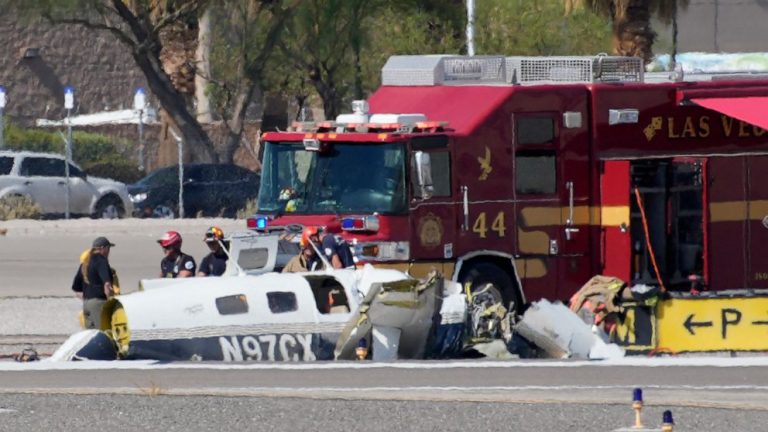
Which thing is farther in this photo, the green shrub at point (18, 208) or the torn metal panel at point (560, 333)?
the green shrub at point (18, 208)

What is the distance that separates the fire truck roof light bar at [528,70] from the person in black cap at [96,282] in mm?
5289

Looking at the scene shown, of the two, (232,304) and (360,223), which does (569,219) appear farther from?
(232,304)

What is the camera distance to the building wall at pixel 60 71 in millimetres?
56781

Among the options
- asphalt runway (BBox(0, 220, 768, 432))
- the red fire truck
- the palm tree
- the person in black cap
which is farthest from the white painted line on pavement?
the palm tree

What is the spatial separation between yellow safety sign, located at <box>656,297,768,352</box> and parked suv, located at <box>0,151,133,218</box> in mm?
19252

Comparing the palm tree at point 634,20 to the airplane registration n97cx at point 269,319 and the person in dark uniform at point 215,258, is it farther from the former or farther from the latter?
the airplane registration n97cx at point 269,319

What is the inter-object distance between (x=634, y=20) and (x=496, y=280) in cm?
1924

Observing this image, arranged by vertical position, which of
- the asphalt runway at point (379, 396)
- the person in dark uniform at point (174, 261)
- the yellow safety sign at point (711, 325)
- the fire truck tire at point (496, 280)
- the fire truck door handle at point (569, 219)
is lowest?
the asphalt runway at point (379, 396)

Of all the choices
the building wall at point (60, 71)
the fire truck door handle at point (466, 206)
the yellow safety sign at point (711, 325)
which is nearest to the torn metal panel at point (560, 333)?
the yellow safety sign at point (711, 325)

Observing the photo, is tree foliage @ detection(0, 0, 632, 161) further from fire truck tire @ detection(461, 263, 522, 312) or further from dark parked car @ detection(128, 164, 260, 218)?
fire truck tire @ detection(461, 263, 522, 312)

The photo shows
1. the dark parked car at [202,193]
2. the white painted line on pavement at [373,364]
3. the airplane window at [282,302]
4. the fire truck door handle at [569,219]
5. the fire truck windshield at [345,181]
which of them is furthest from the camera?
the dark parked car at [202,193]

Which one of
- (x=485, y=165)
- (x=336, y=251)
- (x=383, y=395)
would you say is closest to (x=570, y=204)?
(x=485, y=165)

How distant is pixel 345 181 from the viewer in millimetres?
20734

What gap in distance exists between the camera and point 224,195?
37.7 m
